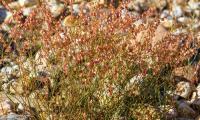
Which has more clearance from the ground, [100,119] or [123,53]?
[123,53]

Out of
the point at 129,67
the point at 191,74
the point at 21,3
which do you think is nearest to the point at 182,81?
the point at 191,74

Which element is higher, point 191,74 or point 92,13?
point 92,13

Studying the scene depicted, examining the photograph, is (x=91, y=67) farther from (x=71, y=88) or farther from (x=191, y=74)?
(x=191, y=74)

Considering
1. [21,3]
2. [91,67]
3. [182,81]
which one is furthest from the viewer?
[21,3]

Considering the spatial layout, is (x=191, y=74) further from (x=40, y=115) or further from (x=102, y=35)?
(x=40, y=115)

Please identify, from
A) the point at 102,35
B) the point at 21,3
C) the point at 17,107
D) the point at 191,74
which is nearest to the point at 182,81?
the point at 191,74

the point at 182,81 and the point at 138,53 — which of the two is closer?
the point at 138,53

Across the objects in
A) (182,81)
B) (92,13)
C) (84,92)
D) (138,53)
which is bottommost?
(182,81)

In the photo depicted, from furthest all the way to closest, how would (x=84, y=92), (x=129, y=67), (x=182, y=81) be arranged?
(x=182, y=81) < (x=129, y=67) < (x=84, y=92)

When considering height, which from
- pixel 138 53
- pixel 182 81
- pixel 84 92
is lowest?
pixel 182 81
